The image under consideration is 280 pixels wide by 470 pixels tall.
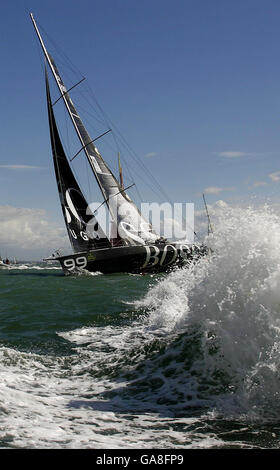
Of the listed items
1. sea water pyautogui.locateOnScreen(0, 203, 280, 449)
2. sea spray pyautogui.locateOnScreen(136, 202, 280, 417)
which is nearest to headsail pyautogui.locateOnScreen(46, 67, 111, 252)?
sea water pyautogui.locateOnScreen(0, 203, 280, 449)

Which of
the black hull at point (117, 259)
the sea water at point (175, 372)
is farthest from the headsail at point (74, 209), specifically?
the sea water at point (175, 372)

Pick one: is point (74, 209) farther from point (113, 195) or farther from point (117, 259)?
point (117, 259)

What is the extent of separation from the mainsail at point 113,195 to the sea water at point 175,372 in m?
24.8

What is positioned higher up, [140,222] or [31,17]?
[31,17]

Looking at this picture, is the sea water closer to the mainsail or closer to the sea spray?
the sea spray

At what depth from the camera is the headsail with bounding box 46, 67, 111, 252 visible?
34688 millimetres

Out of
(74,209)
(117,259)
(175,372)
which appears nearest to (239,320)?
(175,372)

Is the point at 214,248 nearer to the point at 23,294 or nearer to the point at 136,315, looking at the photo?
the point at 136,315

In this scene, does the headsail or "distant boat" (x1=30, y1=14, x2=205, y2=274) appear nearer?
"distant boat" (x1=30, y1=14, x2=205, y2=274)

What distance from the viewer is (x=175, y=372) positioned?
7.16 meters

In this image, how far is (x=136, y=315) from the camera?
1325 centimetres

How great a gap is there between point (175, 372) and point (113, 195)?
29.3 meters
